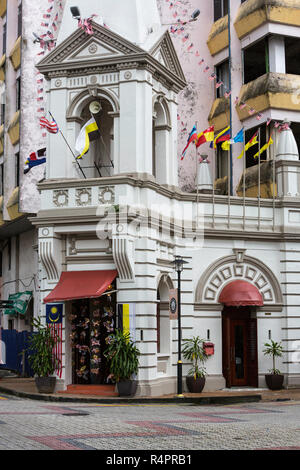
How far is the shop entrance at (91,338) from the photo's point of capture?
25.5 meters

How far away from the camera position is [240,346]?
28.5m

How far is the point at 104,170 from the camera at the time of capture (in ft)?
93.7

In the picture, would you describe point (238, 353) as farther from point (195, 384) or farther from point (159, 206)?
point (159, 206)

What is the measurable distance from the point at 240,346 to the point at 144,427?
12523 millimetres

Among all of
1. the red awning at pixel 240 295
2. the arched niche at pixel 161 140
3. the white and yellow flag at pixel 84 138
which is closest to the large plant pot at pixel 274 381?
the red awning at pixel 240 295

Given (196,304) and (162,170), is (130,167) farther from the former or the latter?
(196,304)

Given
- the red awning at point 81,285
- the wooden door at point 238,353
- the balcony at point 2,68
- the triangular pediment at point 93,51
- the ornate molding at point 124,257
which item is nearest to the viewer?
the red awning at point 81,285

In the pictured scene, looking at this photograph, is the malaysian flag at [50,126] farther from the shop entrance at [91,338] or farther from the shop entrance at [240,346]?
the shop entrance at [240,346]

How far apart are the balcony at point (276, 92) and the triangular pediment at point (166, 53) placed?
215 inches

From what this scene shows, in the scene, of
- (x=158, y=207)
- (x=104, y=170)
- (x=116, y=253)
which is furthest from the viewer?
(x=104, y=170)

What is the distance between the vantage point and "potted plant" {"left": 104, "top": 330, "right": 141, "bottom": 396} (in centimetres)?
2395
